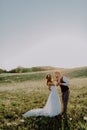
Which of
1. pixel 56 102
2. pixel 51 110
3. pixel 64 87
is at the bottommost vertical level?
pixel 51 110

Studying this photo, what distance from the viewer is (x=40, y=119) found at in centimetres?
1554

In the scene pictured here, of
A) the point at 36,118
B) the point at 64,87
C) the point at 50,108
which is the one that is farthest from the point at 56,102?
the point at 36,118

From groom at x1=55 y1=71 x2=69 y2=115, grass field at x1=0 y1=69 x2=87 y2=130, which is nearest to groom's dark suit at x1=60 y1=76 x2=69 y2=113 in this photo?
groom at x1=55 y1=71 x2=69 y2=115

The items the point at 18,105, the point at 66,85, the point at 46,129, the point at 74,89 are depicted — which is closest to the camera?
the point at 46,129

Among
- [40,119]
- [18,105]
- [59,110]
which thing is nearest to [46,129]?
[40,119]

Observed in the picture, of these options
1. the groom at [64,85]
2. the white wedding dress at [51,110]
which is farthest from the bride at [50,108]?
the groom at [64,85]

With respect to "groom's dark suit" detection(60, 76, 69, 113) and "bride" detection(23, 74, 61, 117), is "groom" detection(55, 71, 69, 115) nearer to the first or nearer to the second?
"groom's dark suit" detection(60, 76, 69, 113)

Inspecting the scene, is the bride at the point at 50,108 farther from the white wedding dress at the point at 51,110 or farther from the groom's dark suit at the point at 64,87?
the groom's dark suit at the point at 64,87

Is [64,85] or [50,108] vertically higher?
[64,85]

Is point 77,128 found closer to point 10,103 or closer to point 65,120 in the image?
point 65,120

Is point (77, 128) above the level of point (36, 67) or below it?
below

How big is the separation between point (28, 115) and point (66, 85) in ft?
7.09

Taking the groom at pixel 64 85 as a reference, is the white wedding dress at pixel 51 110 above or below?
below

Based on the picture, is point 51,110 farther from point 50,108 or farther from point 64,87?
point 64,87
